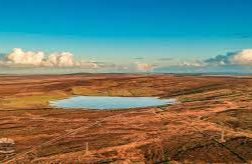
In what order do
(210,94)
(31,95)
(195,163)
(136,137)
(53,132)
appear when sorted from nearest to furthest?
(195,163) < (136,137) < (53,132) < (210,94) < (31,95)

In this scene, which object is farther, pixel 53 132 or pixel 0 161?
pixel 53 132

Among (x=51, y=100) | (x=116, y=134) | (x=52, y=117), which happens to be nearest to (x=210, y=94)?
(x=51, y=100)

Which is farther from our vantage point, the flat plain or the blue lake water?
A: the blue lake water

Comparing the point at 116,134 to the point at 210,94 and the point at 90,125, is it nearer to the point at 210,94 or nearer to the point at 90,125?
the point at 90,125

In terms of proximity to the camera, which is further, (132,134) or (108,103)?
(108,103)

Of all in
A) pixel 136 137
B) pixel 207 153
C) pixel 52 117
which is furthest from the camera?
pixel 52 117

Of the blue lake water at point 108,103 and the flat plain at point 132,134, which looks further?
the blue lake water at point 108,103

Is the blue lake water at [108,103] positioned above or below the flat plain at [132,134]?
below

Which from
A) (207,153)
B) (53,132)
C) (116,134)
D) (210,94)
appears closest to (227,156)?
(207,153)

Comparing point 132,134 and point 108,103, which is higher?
point 132,134

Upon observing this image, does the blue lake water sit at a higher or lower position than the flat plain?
lower
